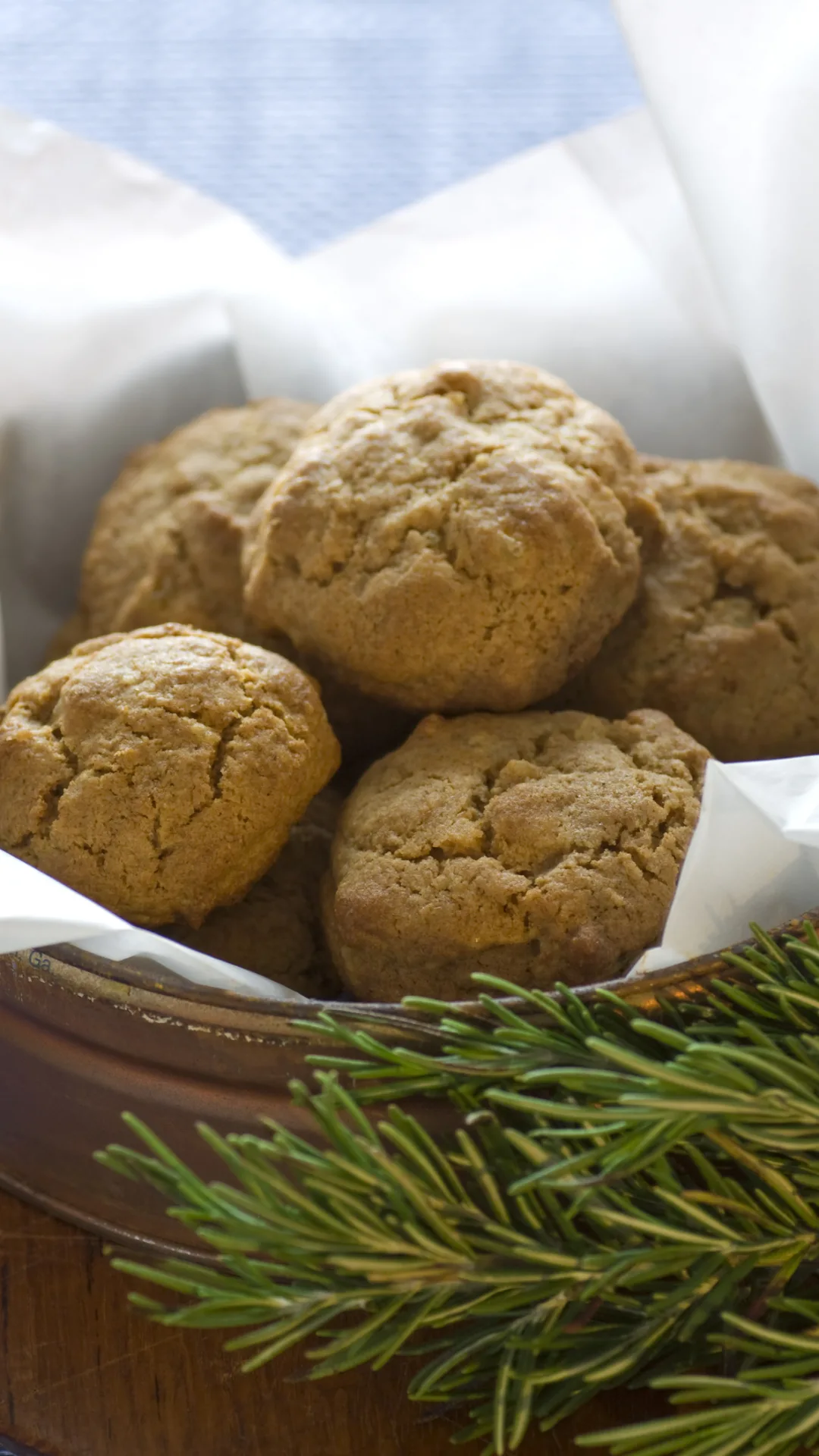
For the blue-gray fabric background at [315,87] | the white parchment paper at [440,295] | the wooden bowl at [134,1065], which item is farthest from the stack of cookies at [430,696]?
the blue-gray fabric background at [315,87]

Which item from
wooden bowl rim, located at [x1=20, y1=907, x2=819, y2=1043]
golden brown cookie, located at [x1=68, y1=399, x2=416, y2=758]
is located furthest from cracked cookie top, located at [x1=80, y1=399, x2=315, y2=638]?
wooden bowl rim, located at [x1=20, y1=907, x2=819, y2=1043]

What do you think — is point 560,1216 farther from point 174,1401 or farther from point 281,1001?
point 174,1401

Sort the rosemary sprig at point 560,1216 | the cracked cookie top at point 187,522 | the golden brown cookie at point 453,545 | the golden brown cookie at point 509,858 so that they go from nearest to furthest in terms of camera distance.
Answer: the rosemary sprig at point 560,1216 → the golden brown cookie at point 509,858 → the golden brown cookie at point 453,545 → the cracked cookie top at point 187,522

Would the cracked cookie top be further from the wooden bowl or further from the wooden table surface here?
the wooden table surface

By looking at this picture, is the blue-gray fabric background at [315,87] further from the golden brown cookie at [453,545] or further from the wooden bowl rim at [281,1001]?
the wooden bowl rim at [281,1001]

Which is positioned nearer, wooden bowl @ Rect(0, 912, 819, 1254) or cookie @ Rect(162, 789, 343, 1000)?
wooden bowl @ Rect(0, 912, 819, 1254)

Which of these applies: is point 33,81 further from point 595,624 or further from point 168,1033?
point 168,1033
